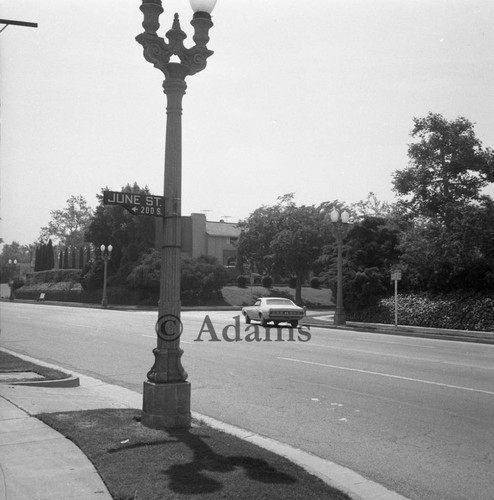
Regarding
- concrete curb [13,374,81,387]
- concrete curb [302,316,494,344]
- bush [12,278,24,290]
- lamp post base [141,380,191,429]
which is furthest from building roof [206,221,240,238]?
lamp post base [141,380,191,429]

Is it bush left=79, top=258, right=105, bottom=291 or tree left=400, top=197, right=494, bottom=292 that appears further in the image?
bush left=79, top=258, right=105, bottom=291

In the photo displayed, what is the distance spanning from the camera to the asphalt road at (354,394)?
7.11 metres

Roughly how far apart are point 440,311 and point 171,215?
78.9ft

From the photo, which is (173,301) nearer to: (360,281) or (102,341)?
(102,341)

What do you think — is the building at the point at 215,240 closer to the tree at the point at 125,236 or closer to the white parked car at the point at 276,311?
the tree at the point at 125,236

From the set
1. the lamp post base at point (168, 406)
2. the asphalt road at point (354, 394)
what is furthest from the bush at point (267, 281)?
the lamp post base at point (168, 406)

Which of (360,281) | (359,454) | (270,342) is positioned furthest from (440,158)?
(359,454)

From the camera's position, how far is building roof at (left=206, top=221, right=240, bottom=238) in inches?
3339

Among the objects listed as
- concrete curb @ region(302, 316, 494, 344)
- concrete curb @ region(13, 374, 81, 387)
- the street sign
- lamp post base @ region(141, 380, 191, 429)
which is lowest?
concrete curb @ region(302, 316, 494, 344)

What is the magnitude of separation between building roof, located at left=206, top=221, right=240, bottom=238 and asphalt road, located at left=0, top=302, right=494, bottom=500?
207ft

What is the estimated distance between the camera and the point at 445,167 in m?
29.2

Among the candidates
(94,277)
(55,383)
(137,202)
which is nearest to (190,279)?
(94,277)

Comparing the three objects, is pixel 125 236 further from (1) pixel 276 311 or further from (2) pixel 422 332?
(2) pixel 422 332

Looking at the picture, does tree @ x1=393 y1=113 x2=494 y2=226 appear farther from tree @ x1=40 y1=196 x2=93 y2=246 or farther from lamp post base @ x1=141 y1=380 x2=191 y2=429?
tree @ x1=40 y1=196 x2=93 y2=246
